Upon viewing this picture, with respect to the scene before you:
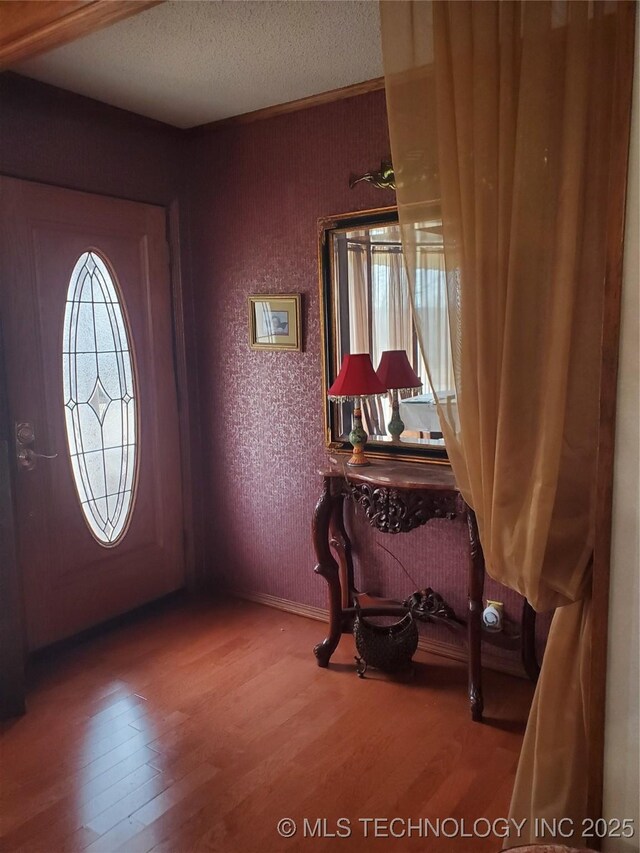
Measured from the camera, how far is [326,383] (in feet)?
10.0

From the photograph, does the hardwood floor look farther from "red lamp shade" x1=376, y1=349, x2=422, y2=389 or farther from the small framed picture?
the small framed picture

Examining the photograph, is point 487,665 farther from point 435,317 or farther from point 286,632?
point 435,317

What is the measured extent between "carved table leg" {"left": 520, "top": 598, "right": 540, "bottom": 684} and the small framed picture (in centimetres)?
152

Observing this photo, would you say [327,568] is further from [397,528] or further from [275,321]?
[275,321]

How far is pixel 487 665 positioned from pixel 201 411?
6.20 feet

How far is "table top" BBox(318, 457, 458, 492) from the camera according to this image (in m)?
2.44

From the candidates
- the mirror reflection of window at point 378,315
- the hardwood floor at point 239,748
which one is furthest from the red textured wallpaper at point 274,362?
the hardwood floor at point 239,748

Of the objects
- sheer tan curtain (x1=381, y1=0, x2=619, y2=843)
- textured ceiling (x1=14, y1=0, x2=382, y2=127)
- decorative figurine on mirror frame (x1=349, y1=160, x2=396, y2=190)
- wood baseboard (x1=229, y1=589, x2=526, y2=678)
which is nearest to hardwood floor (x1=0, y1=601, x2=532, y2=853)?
wood baseboard (x1=229, y1=589, x2=526, y2=678)

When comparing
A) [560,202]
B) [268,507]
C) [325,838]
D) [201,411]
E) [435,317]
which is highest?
[560,202]

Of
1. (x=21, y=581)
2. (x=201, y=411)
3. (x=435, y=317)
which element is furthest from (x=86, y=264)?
(x=435, y=317)

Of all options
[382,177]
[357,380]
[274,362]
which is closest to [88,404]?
[274,362]

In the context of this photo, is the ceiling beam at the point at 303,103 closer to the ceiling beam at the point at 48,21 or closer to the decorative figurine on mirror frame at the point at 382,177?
the decorative figurine on mirror frame at the point at 382,177

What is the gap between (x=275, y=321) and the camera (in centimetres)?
319

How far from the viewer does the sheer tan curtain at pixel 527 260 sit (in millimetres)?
1381
